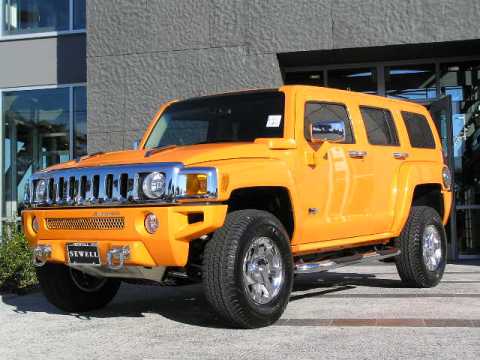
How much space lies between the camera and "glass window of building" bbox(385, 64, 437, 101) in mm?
12055

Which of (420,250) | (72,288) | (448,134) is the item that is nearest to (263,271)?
(72,288)

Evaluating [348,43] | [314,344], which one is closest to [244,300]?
[314,344]

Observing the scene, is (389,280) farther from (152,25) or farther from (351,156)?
(152,25)

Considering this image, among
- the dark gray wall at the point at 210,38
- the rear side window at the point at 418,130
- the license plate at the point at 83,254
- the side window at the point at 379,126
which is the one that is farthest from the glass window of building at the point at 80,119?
the license plate at the point at 83,254

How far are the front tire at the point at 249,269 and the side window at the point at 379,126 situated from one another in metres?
1.98

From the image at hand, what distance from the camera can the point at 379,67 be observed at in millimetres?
12109

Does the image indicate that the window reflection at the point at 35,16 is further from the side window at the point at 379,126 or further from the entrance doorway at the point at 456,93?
the side window at the point at 379,126

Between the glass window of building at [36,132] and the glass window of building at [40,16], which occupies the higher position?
the glass window of building at [40,16]

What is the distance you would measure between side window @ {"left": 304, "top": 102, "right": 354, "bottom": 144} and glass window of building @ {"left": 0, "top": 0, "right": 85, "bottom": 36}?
7.59 meters

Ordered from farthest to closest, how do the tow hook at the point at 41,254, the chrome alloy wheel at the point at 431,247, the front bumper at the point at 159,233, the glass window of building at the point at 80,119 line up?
the glass window of building at the point at 80,119 → the chrome alloy wheel at the point at 431,247 → the tow hook at the point at 41,254 → the front bumper at the point at 159,233

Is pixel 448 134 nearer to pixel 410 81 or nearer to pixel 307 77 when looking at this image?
pixel 410 81

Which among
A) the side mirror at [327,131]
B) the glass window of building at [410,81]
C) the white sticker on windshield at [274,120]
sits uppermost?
the glass window of building at [410,81]

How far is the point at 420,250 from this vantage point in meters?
7.27

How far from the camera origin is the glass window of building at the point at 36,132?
42.7 feet
